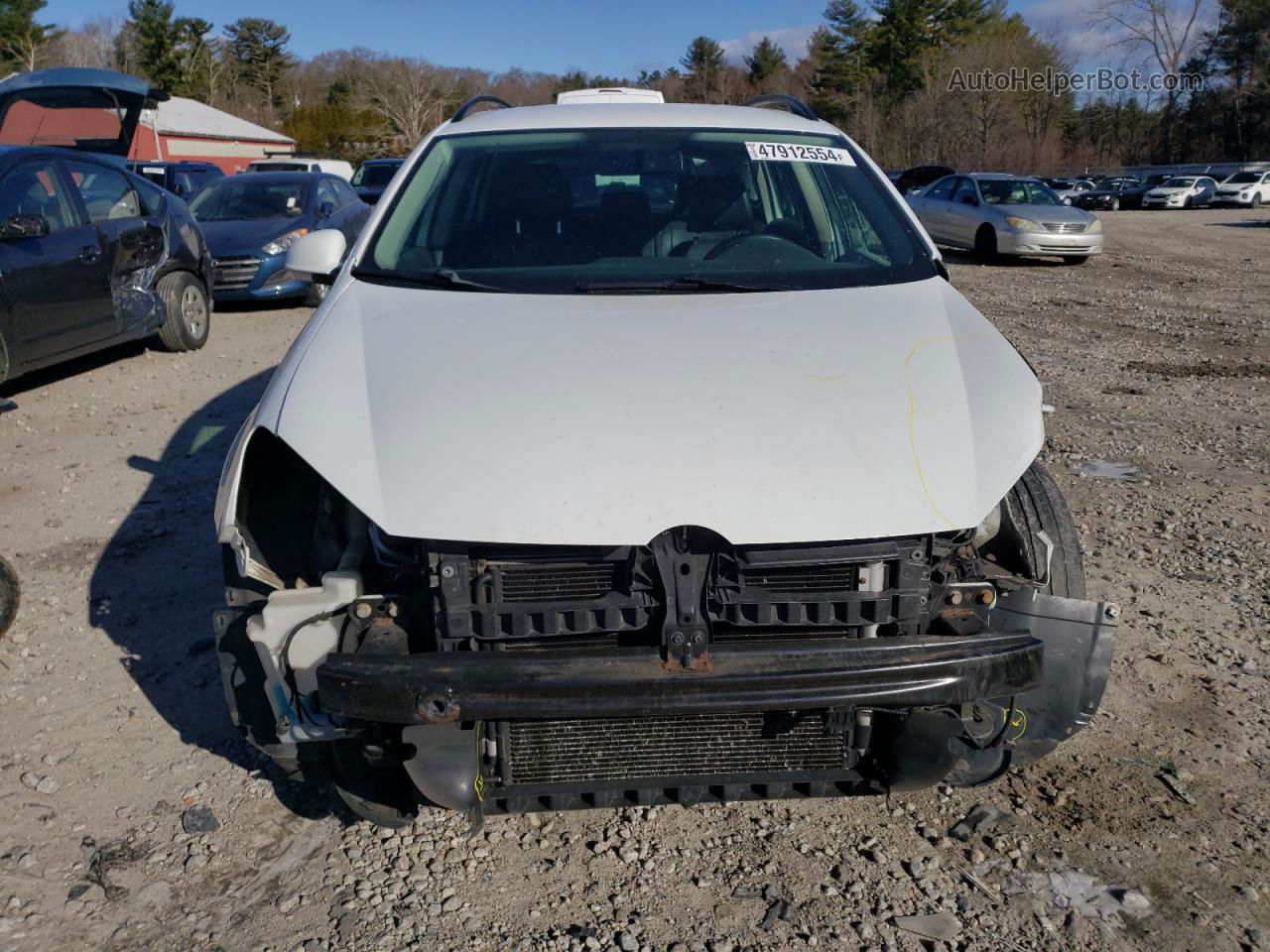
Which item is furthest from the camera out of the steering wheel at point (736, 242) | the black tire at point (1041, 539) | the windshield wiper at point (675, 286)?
the steering wheel at point (736, 242)

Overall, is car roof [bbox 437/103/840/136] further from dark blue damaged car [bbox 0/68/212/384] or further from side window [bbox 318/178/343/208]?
side window [bbox 318/178/343/208]

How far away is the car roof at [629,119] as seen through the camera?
12.5 ft

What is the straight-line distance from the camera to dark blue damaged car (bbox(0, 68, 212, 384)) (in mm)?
6633

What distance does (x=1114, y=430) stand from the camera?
6.59 meters

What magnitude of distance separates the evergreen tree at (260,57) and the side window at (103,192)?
7613cm

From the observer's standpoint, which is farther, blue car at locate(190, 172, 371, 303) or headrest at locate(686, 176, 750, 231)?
blue car at locate(190, 172, 371, 303)

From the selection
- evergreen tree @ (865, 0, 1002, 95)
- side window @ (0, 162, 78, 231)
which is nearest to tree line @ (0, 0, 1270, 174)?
evergreen tree @ (865, 0, 1002, 95)

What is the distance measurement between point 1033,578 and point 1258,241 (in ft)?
74.4

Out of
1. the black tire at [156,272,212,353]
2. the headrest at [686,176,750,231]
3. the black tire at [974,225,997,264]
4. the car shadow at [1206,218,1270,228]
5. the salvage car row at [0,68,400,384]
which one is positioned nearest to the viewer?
the headrest at [686,176,750,231]

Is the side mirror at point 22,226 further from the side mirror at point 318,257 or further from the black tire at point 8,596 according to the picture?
the side mirror at point 318,257

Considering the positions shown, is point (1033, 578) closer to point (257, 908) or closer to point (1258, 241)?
point (257, 908)

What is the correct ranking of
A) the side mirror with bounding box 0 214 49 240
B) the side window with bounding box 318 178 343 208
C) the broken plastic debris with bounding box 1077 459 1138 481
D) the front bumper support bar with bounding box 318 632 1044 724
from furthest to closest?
the side window with bounding box 318 178 343 208
the side mirror with bounding box 0 214 49 240
the broken plastic debris with bounding box 1077 459 1138 481
the front bumper support bar with bounding box 318 632 1044 724

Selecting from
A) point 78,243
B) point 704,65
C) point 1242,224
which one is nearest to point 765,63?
point 704,65

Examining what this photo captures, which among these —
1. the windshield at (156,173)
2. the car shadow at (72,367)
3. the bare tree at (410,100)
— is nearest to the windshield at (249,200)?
the car shadow at (72,367)
